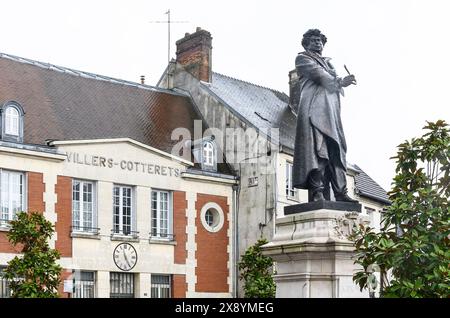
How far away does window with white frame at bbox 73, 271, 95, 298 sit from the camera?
2669cm

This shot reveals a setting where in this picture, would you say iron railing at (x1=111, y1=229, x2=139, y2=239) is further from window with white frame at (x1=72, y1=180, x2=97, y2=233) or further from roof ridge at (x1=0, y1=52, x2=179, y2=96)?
roof ridge at (x1=0, y1=52, x2=179, y2=96)

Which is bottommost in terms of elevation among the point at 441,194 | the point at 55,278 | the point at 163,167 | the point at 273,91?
the point at 55,278

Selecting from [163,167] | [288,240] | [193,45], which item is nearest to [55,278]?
[163,167]

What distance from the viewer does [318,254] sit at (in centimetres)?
1118

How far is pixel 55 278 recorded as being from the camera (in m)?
22.3

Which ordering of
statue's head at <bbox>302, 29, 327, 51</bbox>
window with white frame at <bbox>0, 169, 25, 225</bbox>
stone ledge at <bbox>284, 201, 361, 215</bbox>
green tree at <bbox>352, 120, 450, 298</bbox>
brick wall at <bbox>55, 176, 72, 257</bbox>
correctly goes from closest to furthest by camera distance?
green tree at <bbox>352, 120, 450, 298</bbox>
stone ledge at <bbox>284, 201, 361, 215</bbox>
statue's head at <bbox>302, 29, 327, 51</bbox>
window with white frame at <bbox>0, 169, 25, 225</bbox>
brick wall at <bbox>55, 176, 72, 257</bbox>

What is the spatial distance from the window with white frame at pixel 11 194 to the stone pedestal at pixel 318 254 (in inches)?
589

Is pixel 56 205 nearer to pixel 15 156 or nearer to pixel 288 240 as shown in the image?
pixel 15 156

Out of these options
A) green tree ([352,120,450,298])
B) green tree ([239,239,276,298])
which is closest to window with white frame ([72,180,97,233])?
green tree ([239,239,276,298])

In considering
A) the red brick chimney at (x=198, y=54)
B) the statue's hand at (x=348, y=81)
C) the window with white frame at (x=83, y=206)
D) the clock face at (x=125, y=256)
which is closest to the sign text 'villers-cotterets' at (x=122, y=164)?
the window with white frame at (x=83, y=206)

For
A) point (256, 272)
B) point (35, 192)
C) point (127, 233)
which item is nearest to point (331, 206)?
A: point (35, 192)

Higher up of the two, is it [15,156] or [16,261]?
[15,156]

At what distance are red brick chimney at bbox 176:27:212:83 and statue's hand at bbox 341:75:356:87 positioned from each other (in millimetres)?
21732
